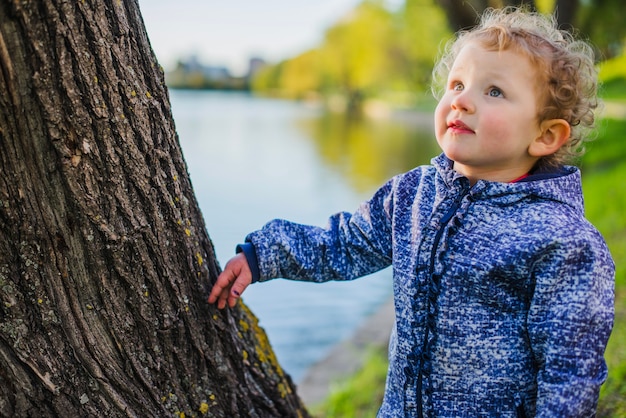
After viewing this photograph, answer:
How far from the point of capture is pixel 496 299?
1.65 meters

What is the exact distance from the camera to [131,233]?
1.71 meters

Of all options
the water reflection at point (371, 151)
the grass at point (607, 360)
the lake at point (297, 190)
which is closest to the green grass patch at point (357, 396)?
the grass at point (607, 360)

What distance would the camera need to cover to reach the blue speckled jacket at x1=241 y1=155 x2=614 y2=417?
154 cm

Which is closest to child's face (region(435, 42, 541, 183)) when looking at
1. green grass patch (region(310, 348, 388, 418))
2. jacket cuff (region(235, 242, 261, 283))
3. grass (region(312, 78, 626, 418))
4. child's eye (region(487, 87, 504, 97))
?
child's eye (region(487, 87, 504, 97))

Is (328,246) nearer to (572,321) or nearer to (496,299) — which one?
(496,299)

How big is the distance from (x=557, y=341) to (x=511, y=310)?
0.49 feet

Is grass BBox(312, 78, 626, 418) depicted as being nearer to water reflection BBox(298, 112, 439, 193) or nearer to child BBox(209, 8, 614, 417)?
child BBox(209, 8, 614, 417)

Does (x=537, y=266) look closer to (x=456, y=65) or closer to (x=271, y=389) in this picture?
(x=456, y=65)

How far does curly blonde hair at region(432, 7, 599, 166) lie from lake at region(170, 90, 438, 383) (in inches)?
127

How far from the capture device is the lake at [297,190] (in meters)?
5.45

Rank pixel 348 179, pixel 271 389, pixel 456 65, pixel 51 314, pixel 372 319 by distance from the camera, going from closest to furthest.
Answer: pixel 51 314, pixel 456 65, pixel 271 389, pixel 372 319, pixel 348 179

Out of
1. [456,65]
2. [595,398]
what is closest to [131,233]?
[456,65]

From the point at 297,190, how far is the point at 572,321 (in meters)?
10.3

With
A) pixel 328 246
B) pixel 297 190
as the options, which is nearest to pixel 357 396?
pixel 328 246
